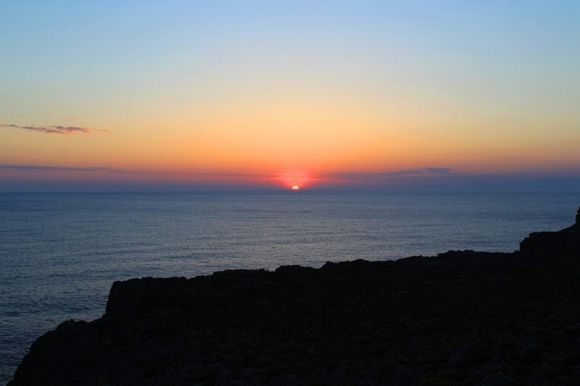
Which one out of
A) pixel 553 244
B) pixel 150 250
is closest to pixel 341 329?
Result: pixel 553 244

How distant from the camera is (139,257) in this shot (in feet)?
349

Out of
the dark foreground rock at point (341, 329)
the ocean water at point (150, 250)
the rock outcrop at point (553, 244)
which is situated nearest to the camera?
the dark foreground rock at point (341, 329)

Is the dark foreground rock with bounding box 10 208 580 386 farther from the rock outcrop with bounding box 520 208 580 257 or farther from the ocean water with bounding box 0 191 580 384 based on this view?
the ocean water with bounding box 0 191 580 384

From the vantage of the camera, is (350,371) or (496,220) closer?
(350,371)

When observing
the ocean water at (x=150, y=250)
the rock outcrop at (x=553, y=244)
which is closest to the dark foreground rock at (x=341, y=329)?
the rock outcrop at (x=553, y=244)

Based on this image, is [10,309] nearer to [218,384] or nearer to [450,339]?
[218,384]

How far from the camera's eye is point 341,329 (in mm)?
26188

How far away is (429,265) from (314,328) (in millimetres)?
16866

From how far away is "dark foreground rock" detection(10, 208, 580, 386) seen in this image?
1850 centimetres

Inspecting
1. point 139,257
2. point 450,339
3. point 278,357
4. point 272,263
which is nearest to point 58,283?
point 139,257

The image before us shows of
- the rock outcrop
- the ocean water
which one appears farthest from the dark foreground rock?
the ocean water

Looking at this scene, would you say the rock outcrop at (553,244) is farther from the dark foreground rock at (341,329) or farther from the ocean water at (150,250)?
the ocean water at (150,250)

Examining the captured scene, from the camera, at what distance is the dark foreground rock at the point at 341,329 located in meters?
18.5

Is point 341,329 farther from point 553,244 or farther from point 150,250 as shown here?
point 150,250
